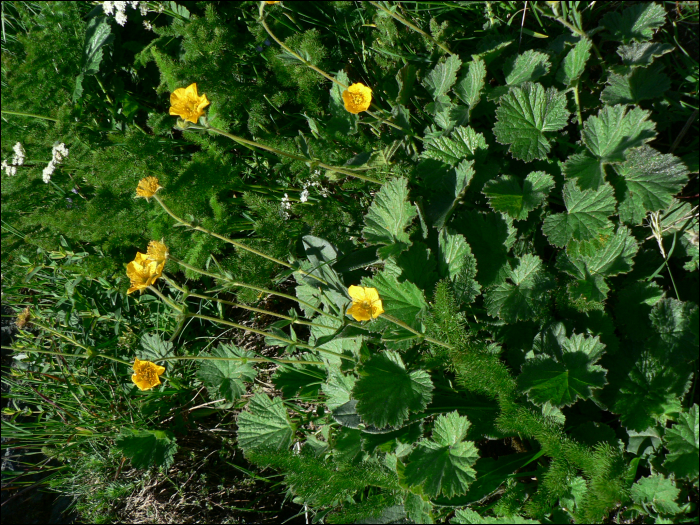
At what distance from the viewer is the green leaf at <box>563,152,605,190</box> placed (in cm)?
176

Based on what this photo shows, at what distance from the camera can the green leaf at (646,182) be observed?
169 centimetres

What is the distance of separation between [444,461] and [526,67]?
1.48 m

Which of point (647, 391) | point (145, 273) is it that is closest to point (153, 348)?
point (145, 273)

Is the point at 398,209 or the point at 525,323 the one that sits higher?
the point at 398,209

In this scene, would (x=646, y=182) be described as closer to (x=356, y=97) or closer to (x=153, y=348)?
(x=356, y=97)

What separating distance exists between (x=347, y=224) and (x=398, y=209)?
397mm

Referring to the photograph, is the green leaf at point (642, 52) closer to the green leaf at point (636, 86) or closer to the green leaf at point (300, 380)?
the green leaf at point (636, 86)

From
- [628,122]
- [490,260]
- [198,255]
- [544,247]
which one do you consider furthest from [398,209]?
[198,255]

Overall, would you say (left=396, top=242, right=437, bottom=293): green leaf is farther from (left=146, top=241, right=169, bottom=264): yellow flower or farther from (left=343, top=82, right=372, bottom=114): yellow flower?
(left=146, top=241, right=169, bottom=264): yellow flower

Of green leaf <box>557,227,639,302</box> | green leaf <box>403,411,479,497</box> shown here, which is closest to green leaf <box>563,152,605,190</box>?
green leaf <box>557,227,639,302</box>

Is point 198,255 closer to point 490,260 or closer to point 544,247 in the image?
point 490,260

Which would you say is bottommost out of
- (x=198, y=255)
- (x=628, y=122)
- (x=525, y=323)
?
(x=198, y=255)

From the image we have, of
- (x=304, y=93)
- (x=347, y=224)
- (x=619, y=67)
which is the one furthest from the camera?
(x=304, y=93)

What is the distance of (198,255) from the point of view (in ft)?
7.83
